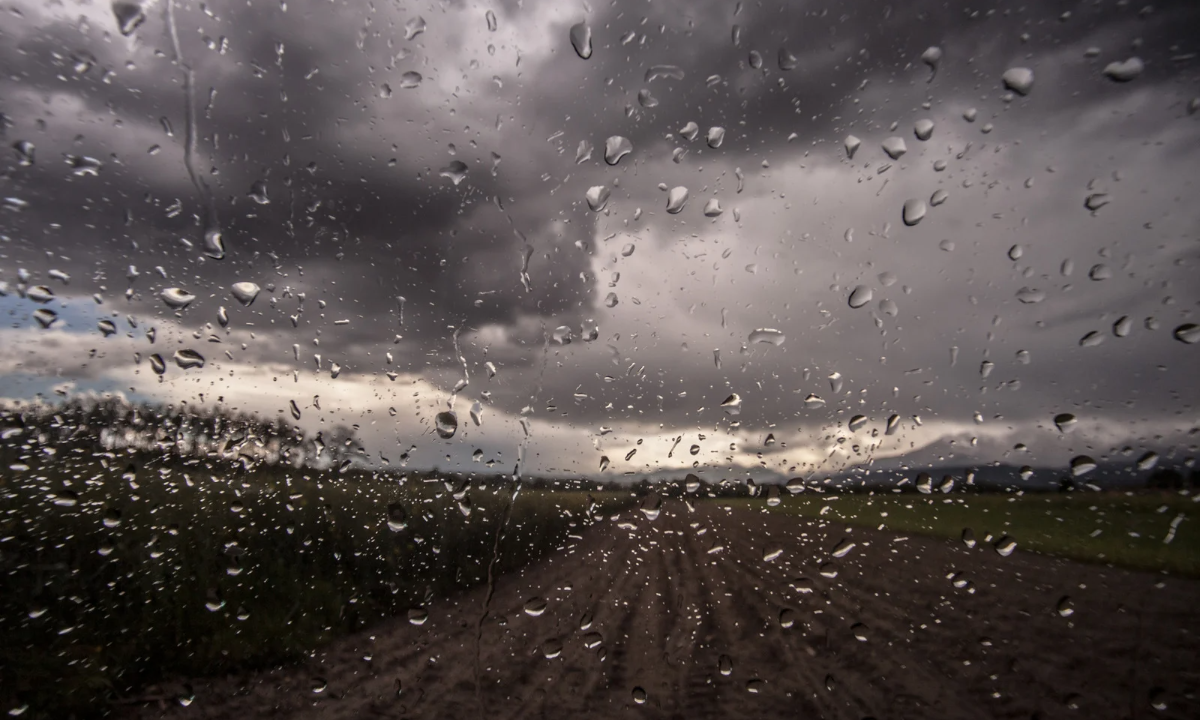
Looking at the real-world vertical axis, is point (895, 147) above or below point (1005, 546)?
above

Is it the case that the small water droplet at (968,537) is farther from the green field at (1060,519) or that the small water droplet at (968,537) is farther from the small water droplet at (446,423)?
the small water droplet at (446,423)

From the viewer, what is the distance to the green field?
1.51m

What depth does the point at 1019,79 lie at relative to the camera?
1681 millimetres

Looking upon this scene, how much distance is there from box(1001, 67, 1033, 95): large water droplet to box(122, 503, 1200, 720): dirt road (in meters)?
1.15

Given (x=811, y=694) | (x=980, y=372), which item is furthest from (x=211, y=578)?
(x=980, y=372)

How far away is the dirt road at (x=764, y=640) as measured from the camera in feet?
5.38

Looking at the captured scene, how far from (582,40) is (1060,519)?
181cm

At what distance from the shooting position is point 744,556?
2.18m

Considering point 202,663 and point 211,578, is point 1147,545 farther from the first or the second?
point 202,663

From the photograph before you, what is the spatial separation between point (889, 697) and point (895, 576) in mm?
330

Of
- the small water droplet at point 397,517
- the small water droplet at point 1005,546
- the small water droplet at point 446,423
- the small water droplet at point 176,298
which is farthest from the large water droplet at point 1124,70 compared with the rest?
the small water droplet at point 176,298

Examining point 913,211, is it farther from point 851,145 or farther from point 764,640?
point 764,640

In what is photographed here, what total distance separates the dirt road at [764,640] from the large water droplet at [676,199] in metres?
0.94

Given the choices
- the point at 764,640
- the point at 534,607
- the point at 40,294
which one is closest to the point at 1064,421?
the point at 764,640
